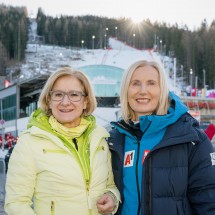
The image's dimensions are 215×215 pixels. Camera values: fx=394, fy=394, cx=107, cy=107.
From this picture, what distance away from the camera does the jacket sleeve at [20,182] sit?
6.57 feet

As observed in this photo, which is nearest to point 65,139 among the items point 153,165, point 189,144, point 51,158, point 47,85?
point 51,158

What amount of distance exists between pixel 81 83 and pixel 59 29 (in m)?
123

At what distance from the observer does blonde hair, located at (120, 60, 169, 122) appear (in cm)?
226

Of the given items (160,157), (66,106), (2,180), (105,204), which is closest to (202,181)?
(160,157)

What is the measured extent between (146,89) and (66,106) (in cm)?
47

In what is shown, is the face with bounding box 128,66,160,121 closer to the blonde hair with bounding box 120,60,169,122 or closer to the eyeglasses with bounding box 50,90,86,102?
the blonde hair with bounding box 120,60,169,122

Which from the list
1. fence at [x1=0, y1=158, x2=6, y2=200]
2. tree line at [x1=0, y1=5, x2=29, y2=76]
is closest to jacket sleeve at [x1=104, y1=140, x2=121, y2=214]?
fence at [x1=0, y1=158, x2=6, y2=200]

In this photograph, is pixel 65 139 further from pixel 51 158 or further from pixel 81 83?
pixel 81 83

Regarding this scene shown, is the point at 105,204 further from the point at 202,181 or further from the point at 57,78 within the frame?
the point at 57,78

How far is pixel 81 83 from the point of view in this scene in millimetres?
2311

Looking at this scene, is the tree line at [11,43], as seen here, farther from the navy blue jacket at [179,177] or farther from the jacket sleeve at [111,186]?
the navy blue jacket at [179,177]

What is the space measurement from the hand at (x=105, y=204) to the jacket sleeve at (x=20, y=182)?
1.14ft

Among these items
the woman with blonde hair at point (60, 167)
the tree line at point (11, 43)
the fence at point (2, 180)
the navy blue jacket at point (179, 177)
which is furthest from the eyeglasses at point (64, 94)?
the tree line at point (11, 43)

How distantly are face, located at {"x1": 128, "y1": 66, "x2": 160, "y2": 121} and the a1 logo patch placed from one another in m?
0.28
